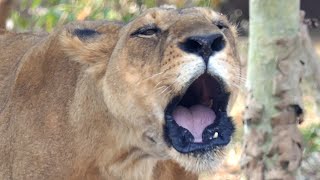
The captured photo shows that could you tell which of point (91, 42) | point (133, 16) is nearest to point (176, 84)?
point (91, 42)

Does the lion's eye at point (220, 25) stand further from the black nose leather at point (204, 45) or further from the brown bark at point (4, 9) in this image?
the brown bark at point (4, 9)

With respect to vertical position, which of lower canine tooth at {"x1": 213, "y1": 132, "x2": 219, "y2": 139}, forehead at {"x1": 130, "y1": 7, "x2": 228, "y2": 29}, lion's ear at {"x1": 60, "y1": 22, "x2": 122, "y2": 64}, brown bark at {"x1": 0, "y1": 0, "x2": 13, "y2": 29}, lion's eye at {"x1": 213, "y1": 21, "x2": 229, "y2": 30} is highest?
forehead at {"x1": 130, "y1": 7, "x2": 228, "y2": 29}

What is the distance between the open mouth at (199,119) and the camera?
147 inches

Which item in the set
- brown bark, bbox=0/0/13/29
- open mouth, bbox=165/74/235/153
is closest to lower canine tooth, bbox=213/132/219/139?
open mouth, bbox=165/74/235/153

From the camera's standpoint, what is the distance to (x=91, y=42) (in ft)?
13.6

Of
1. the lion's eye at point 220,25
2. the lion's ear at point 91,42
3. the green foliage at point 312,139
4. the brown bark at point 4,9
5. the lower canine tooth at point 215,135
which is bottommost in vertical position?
the green foliage at point 312,139

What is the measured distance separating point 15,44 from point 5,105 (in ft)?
2.13

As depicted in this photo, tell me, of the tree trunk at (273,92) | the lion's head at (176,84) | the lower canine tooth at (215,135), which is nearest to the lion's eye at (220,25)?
the lion's head at (176,84)

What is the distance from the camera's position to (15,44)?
16.4ft

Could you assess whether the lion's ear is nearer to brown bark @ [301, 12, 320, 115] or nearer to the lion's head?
the lion's head

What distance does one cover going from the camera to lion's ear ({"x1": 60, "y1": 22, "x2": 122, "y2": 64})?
13.5 feet

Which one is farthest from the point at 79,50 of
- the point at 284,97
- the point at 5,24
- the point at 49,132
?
the point at 5,24

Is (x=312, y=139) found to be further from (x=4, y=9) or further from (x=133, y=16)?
(x=4, y=9)

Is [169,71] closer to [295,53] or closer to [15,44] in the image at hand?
[295,53]
